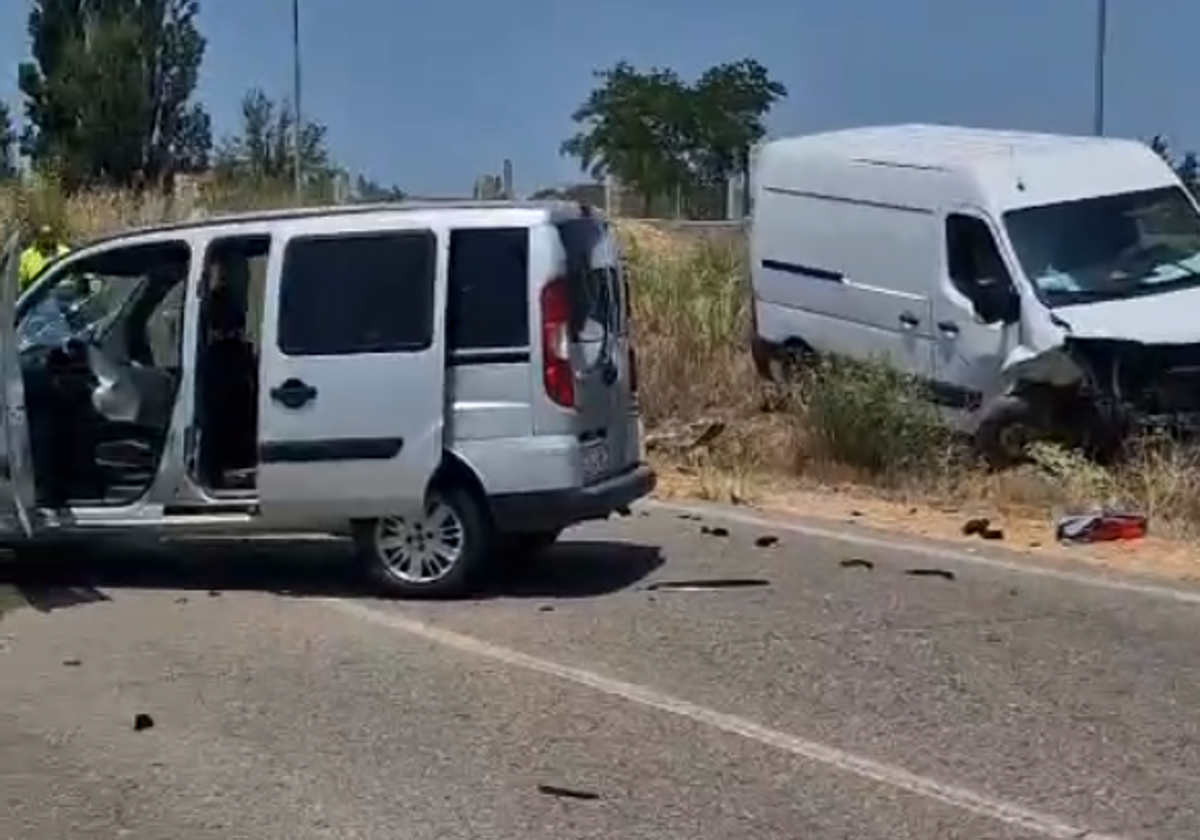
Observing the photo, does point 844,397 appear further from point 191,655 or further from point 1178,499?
point 191,655

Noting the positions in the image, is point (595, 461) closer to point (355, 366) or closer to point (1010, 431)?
point (355, 366)

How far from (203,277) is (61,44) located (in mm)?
36727

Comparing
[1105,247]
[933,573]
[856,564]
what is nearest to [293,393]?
[856,564]

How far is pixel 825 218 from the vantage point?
60.6 ft

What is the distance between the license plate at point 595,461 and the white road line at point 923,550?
1992 mm

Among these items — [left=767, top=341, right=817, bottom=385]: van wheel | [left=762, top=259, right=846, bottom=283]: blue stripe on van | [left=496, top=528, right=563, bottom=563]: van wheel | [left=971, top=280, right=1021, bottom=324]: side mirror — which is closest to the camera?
[left=496, top=528, right=563, bottom=563]: van wheel

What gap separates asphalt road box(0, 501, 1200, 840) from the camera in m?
7.46

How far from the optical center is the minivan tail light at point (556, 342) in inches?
440

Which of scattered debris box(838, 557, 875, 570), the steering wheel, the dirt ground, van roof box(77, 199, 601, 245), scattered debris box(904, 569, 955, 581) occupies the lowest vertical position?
the dirt ground

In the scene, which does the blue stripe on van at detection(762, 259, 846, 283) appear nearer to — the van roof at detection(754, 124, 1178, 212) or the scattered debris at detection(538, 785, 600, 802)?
the van roof at detection(754, 124, 1178, 212)

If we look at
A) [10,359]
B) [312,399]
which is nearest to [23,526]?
[10,359]

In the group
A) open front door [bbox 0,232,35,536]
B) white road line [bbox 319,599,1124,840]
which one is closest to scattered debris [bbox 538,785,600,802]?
white road line [bbox 319,599,1124,840]

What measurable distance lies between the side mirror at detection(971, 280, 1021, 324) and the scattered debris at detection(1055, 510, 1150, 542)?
3.09 m

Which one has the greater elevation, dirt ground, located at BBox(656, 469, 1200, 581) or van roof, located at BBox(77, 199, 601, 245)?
van roof, located at BBox(77, 199, 601, 245)
